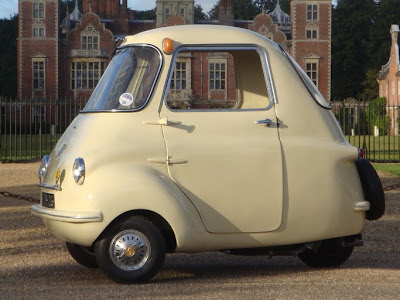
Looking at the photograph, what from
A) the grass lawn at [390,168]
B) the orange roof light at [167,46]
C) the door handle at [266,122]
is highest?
the orange roof light at [167,46]

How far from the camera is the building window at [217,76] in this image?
56.9 meters

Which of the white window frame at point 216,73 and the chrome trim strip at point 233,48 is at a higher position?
the white window frame at point 216,73

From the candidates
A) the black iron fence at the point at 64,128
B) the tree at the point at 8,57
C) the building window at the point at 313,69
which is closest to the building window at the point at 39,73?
the tree at the point at 8,57

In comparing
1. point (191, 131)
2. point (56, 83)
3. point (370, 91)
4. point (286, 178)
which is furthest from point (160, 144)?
point (370, 91)

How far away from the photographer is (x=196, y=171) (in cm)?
595

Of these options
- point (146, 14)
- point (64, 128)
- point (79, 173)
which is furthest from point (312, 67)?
point (79, 173)

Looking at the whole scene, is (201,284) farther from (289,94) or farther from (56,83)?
(56,83)

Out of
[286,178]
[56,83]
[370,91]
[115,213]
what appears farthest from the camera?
[370,91]

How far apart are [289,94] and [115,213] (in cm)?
153

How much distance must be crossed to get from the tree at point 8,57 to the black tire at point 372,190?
63.0m

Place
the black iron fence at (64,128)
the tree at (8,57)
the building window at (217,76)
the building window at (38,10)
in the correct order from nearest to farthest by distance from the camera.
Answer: the black iron fence at (64,128), the building window at (217,76), the building window at (38,10), the tree at (8,57)

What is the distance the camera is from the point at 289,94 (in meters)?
6.30

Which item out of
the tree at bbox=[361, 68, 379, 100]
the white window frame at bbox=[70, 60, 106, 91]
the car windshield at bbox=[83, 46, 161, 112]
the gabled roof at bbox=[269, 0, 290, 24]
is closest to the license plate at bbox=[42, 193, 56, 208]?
the car windshield at bbox=[83, 46, 161, 112]

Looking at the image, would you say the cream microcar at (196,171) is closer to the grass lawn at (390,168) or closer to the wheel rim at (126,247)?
the wheel rim at (126,247)
